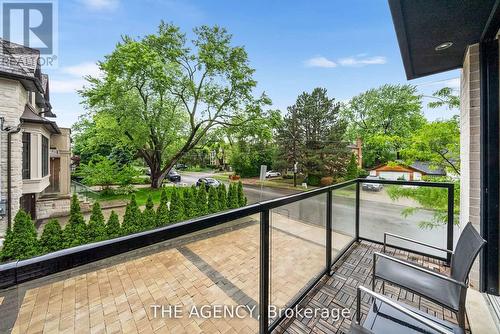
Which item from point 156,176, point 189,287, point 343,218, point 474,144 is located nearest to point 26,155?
point 156,176

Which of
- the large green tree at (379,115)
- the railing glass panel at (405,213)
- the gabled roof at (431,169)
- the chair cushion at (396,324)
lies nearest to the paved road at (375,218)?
the railing glass panel at (405,213)

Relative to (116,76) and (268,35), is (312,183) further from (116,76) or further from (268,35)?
(116,76)

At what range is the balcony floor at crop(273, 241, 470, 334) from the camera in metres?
1.84

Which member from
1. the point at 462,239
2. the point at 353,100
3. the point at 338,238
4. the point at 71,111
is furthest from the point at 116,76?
the point at 353,100

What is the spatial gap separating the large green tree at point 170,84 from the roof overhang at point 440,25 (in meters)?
9.94

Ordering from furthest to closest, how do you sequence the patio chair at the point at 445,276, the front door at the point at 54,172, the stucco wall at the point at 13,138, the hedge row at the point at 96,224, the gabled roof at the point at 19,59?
the front door at the point at 54,172
the gabled roof at the point at 19,59
the stucco wall at the point at 13,138
the hedge row at the point at 96,224
the patio chair at the point at 445,276

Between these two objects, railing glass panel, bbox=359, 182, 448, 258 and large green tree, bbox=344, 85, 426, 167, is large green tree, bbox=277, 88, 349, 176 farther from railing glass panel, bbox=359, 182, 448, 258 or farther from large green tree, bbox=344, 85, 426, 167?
railing glass panel, bbox=359, 182, 448, 258

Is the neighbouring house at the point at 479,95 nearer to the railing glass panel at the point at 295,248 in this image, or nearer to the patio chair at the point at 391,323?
the patio chair at the point at 391,323

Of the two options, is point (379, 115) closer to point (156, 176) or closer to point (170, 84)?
point (170, 84)

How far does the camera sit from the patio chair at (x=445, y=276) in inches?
54.8

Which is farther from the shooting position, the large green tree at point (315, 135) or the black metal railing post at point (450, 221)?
the large green tree at point (315, 135)

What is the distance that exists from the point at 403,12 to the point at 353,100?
2249cm

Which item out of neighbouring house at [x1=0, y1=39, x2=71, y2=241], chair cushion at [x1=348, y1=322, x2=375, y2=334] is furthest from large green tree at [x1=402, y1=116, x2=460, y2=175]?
neighbouring house at [x1=0, y1=39, x2=71, y2=241]

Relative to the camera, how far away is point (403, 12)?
5.42 ft
